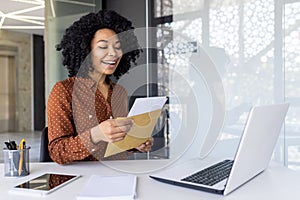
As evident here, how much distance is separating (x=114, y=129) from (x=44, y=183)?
0.28 metres

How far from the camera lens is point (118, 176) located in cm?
112

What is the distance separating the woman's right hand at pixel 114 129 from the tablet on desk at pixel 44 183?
164 mm

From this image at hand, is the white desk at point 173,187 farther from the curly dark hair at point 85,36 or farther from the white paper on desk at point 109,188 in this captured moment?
the curly dark hair at point 85,36

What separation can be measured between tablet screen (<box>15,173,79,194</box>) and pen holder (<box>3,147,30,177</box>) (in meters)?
0.08

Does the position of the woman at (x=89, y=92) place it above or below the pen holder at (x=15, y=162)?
above

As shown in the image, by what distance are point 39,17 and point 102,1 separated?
3.27m

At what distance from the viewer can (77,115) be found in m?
1.48

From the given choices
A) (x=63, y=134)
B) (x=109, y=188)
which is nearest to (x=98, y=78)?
(x=63, y=134)

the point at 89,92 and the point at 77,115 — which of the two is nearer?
the point at 77,115

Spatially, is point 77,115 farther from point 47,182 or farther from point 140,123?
point 47,182

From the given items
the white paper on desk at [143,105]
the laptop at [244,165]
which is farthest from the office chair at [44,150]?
the laptop at [244,165]

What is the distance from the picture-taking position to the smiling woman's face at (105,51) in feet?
4.94

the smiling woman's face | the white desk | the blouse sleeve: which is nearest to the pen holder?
the white desk

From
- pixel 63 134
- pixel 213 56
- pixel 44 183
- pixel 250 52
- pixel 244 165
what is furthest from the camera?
pixel 213 56
